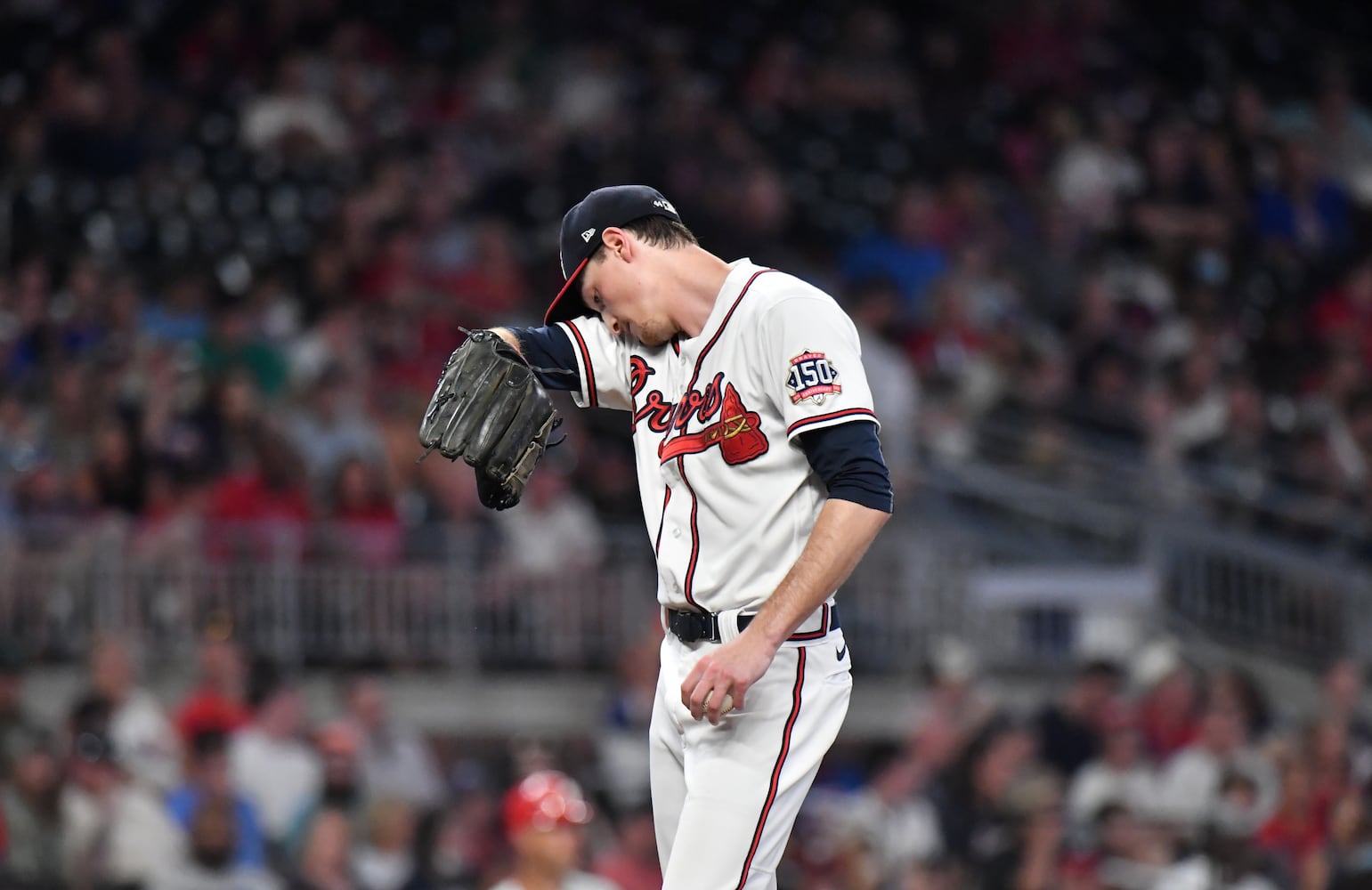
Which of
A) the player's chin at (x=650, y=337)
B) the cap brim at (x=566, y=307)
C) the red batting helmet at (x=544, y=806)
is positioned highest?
the cap brim at (x=566, y=307)

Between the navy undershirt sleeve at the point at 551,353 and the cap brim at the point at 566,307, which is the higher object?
the cap brim at the point at 566,307

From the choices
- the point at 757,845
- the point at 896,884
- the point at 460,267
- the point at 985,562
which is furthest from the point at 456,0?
the point at 757,845

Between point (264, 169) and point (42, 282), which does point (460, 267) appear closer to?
point (264, 169)

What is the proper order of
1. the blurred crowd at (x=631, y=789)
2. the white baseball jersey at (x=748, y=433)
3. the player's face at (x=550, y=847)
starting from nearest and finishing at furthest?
the white baseball jersey at (x=748, y=433), the player's face at (x=550, y=847), the blurred crowd at (x=631, y=789)

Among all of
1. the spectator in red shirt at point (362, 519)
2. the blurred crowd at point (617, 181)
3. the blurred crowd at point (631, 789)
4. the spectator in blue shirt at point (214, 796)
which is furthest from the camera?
the blurred crowd at point (617, 181)

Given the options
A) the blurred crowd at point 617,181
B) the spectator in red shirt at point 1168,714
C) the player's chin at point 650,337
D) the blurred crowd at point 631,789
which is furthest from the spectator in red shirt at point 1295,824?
the player's chin at point 650,337

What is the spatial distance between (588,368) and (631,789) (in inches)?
202

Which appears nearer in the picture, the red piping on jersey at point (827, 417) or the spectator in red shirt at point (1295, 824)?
the red piping on jersey at point (827, 417)

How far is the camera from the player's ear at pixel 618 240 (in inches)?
151

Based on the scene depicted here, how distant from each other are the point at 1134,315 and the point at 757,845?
9427 millimetres

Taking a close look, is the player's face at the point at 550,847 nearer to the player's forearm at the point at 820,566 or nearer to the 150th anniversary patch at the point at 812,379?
the player's forearm at the point at 820,566

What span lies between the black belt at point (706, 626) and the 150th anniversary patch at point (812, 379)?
17.1 inches

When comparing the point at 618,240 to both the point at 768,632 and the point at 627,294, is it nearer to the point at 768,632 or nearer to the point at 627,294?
the point at 627,294

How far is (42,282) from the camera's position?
10273 mm
